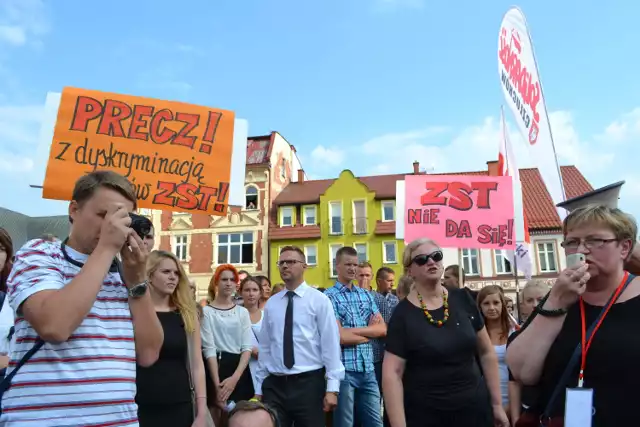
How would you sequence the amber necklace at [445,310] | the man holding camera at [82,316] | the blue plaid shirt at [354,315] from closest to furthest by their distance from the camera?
the man holding camera at [82,316], the amber necklace at [445,310], the blue plaid shirt at [354,315]

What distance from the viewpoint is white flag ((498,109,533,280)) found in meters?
8.80

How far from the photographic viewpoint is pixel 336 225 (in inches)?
1262

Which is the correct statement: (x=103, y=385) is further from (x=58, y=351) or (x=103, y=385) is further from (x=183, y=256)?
(x=183, y=256)

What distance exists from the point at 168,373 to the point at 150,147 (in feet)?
9.07

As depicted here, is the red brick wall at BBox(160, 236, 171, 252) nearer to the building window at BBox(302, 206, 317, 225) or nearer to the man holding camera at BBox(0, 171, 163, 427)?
the building window at BBox(302, 206, 317, 225)

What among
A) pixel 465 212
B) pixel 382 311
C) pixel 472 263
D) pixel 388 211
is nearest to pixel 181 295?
pixel 382 311

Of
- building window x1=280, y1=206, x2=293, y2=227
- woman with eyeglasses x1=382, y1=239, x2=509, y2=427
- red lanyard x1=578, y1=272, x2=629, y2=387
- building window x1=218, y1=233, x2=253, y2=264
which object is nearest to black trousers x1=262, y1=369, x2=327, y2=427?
woman with eyeglasses x1=382, y1=239, x2=509, y2=427

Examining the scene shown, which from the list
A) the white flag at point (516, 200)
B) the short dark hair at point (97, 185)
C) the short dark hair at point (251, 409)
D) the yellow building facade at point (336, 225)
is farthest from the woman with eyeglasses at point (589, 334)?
the yellow building facade at point (336, 225)

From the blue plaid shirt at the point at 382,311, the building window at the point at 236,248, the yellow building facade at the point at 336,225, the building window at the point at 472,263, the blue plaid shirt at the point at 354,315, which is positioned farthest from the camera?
the building window at the point at 236,248

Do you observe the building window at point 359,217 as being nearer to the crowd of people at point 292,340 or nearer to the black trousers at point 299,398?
the crowd of people at point 292,340

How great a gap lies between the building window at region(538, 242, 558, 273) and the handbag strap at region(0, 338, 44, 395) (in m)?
29.0

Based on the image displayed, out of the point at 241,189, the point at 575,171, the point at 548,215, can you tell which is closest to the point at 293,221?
the point at 548,215

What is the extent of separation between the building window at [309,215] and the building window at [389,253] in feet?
15.2

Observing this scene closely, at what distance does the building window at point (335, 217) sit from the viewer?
1256 inches
